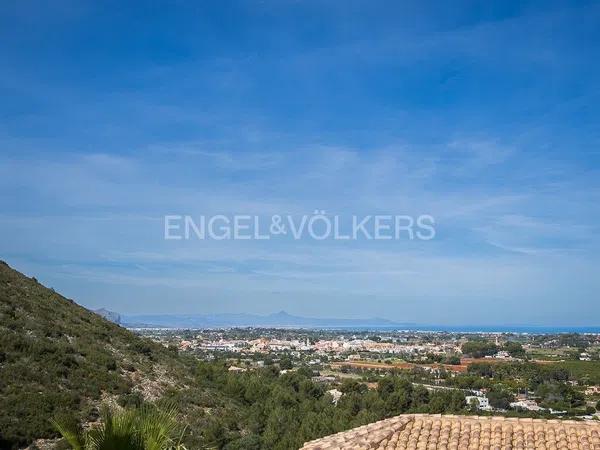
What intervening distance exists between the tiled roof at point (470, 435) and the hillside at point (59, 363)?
9.10m

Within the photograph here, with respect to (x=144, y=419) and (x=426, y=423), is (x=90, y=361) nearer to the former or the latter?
(x=426, y=423)

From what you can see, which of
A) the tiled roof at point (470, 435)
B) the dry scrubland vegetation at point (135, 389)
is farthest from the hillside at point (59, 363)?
the tiled roof at point (470, 435)

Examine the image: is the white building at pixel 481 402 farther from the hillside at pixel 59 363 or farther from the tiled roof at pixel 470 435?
the tiled roof at pixel 470 435

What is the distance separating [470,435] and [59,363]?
14.5 m

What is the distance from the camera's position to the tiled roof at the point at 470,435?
8.79 m

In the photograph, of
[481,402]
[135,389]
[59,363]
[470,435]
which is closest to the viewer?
[470,435]

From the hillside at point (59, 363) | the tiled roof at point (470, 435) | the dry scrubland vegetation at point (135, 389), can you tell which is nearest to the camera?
the tiled roof at point (470, 435)

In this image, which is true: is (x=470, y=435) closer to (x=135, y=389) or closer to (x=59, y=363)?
(x=135, y=389)

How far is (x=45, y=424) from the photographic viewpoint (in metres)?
15.1

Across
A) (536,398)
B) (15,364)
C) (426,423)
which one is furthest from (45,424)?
(536,398)

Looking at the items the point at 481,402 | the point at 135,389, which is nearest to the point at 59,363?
the point at 135,389

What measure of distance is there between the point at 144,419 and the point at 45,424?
12.6m

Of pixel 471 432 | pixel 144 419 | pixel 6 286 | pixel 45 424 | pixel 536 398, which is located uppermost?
pixel 6 286

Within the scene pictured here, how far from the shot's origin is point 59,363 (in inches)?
760
